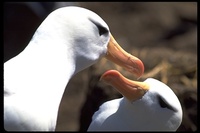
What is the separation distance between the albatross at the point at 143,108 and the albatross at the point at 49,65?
202 millimetres

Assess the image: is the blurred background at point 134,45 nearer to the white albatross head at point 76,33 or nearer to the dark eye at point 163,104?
the dark eye at point 163,104

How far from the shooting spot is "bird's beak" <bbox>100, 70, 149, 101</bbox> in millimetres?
3998

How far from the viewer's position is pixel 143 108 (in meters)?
4.04

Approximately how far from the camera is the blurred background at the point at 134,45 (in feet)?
19.0

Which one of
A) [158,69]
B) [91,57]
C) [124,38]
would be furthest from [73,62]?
[124,38]

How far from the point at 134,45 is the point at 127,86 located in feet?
17.4

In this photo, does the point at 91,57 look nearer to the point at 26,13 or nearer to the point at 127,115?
the point at 127,115

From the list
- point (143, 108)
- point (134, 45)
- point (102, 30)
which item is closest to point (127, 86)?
point (143, 108)

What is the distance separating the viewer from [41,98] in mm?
3553

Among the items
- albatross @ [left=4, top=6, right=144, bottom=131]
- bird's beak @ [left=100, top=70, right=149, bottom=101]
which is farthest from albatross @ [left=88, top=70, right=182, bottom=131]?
Result: albatross @ [left=4, top=6, right=144, bottom=131]

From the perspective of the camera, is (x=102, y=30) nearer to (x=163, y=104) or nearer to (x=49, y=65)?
(x=49, y=65)

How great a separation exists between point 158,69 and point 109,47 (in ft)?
7.43

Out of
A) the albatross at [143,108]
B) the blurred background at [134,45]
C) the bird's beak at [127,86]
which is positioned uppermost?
the bird's beak at [127,86]

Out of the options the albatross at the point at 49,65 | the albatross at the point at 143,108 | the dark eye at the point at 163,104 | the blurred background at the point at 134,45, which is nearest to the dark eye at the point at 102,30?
the albatross at the point at 49,65
